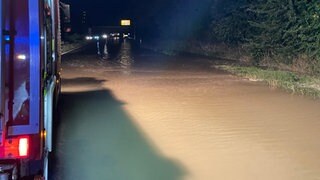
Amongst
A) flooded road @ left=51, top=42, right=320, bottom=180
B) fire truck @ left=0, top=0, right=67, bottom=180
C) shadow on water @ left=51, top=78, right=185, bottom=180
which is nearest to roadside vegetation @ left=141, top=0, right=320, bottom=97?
flooded road @ left=51, top=42, right=320, bottom=180

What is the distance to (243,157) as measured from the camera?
7.74 m

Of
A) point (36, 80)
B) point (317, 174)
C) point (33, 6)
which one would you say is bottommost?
point (317, 174)

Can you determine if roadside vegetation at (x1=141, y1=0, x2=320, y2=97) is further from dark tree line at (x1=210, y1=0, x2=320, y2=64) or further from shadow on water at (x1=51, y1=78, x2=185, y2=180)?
shadow on water at (x1=51, y1=78, x2=185, y2=180)

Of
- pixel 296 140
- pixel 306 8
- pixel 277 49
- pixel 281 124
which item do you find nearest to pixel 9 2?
pixel 296 140

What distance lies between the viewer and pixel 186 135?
9359 millimetres

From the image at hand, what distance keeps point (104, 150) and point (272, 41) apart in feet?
66.5

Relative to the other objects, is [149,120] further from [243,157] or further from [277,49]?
[277,49]

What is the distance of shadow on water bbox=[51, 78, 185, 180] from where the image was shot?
6.84 m

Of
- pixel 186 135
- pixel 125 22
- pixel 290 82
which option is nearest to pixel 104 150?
pixel 186 135

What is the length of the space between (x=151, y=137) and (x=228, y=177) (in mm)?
2797

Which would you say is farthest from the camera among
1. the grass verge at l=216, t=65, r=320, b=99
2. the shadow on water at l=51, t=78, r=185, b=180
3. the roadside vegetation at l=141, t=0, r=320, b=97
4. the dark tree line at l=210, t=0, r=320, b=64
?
the dark tree line at l=210, t=0, r=320, b=64

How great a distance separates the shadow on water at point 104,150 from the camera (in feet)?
22.4

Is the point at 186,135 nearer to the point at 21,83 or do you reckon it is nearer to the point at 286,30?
the point at 21,83

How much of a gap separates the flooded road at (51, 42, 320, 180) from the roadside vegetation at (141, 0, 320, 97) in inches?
135
